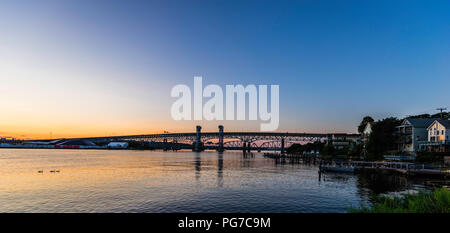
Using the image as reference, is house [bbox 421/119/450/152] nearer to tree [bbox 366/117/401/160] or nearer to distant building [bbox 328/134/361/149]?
tree [bbox 366/117/401/160]

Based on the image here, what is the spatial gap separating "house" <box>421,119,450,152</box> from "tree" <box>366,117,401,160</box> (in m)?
9.02

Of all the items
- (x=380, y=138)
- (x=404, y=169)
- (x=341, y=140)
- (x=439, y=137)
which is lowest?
(x=341, y=140)

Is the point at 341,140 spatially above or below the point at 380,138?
below

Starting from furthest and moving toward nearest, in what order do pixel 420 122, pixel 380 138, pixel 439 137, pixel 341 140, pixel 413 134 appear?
1. pixel 341 140
2. pixel 380 138
3. pixel 420 122
4. pixel 413 134
5. pixel 439 137

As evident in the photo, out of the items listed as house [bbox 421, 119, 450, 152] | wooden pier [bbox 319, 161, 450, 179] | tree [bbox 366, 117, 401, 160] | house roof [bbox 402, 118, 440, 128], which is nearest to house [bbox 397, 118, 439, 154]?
house roof [bbox 402, 118, 440, 128]

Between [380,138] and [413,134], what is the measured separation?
7.38m

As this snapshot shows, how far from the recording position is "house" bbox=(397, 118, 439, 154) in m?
65.9

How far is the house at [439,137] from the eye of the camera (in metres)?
54.9

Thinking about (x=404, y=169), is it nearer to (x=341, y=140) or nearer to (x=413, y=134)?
(x=413, y=134)

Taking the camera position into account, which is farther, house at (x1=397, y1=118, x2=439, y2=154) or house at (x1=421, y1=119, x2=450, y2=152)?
house at (x1=397, y1=118, x2=439, y2=154)

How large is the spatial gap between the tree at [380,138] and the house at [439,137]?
9.02m

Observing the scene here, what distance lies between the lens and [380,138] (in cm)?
7062

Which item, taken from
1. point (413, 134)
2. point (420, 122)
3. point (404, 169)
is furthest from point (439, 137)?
point (404, 169)
